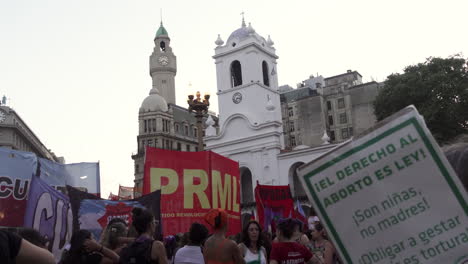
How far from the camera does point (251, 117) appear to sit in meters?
44.0

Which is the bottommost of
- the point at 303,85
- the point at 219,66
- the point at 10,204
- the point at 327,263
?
the point at 327,263

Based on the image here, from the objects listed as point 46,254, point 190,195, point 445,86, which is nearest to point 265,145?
point 445,86

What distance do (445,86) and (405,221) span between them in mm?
36962

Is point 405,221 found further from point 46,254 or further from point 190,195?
point 190,195

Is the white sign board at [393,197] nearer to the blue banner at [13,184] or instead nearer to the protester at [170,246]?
the protester at [170,246]

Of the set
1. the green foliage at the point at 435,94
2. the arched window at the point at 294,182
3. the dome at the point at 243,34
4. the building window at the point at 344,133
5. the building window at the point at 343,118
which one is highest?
the dome at the point at 243,34

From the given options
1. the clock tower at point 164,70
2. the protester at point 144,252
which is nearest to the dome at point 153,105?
the clock tower at point 164,70

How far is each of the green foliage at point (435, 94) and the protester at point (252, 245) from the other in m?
30.1

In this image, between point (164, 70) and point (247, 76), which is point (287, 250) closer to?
point (247, 76)

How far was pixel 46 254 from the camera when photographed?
2.60m

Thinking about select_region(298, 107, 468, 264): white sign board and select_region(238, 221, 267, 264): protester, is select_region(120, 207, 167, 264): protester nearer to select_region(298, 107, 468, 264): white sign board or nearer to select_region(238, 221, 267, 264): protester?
select_region(238, 221, 267, 264): protester

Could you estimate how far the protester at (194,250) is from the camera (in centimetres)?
567

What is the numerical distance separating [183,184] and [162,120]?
185 ft

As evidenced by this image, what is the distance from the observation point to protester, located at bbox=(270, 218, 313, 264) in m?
5.58
